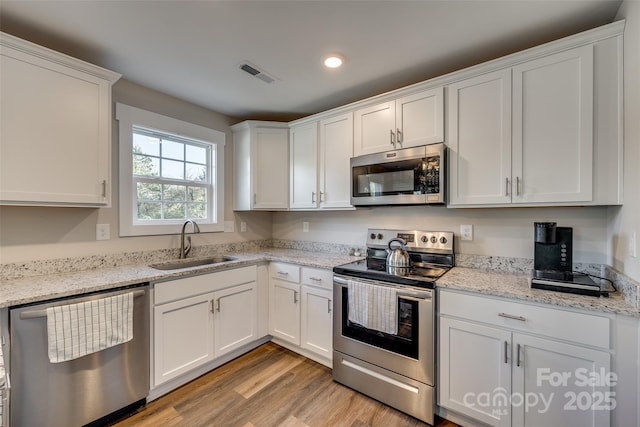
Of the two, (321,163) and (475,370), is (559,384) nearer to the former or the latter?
(475,370)

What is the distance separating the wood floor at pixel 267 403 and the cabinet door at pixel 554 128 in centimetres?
157

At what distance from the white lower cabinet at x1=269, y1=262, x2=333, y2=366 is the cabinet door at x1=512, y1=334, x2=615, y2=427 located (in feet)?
4.12

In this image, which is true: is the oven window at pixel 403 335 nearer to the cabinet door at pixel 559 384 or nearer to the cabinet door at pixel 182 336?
the cabinet door at pixel 559 384

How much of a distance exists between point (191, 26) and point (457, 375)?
2.59 metres

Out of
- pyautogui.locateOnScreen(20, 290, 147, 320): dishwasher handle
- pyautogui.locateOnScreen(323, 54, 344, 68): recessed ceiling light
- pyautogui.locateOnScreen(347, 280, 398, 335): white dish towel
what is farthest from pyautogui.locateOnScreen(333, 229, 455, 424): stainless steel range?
pyautogui.locateOnScreen(20, 290, 147, 320): dishwasher handle

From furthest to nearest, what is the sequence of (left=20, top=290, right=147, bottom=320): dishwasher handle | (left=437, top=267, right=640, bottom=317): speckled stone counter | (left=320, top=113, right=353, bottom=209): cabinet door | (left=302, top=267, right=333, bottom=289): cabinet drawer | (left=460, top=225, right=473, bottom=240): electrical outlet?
1. (left=320, top=113, right=353, bottom=209): cabinet door
2. (left=302, top=267, right=333, bottom=289): cabinet drawer
3. (left=460, top=225, right=473, bottom=240): electrical outlet
4. (left=20, top=290, right=147, bottom=320): dishwasher handle
5. (left=437, top=267, right=640, bottom=317): speckled stone counter

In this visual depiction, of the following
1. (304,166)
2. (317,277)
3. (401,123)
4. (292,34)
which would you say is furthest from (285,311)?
(292,34)

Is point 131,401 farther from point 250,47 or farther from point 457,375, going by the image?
point 250,47

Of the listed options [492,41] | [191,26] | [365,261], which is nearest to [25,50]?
[191,26]

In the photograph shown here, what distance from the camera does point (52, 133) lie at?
1.67 meters

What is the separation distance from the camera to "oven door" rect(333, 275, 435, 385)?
5.64ft

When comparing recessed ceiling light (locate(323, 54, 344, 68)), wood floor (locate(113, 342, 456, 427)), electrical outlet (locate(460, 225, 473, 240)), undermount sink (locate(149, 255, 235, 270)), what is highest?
recessed ceiling light (locate(323, 54, 344, 68))

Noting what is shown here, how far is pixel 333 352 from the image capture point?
2.17 m

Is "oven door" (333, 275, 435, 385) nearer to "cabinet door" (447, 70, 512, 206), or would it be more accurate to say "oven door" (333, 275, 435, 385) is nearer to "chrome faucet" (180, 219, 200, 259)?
"cabinet door" (447, 70, 512, 206)
